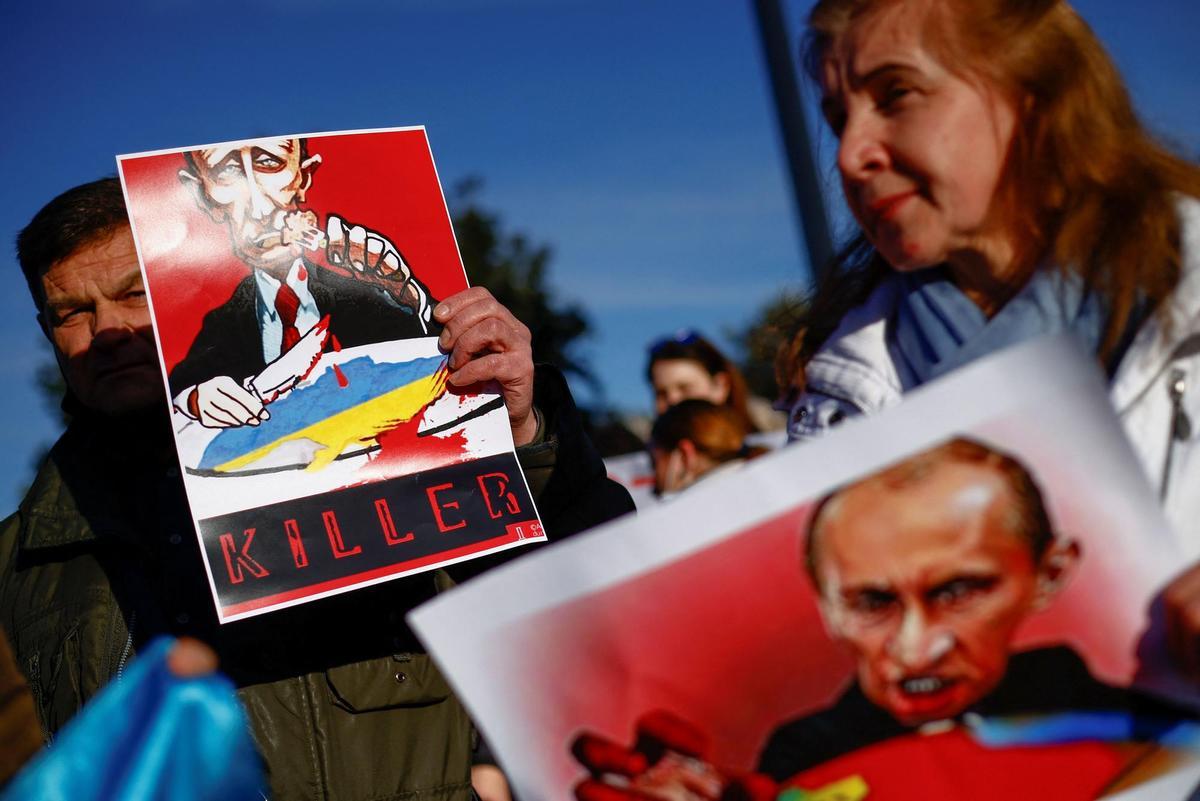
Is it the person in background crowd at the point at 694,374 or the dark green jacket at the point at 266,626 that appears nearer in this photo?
the dark green jacket at the point at 266,626

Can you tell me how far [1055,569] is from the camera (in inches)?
39.4

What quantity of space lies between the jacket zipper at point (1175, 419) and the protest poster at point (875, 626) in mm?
95

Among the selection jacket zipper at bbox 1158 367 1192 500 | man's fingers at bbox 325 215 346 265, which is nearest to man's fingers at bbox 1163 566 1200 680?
jacket zipper at bbox 1158 367 1192 500

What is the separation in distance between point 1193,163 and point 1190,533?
17.8 inches

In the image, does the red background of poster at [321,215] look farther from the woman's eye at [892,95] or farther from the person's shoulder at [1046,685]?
the person's shoulder at [1046,685]

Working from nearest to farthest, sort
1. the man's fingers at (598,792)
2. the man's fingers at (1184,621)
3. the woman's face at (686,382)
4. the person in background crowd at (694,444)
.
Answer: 1. the man's fingers at (1184,621)
2. the man's fingers at (598,792)
3. the person in background crowd at (694,444)
4. the woman's face at (686,382)

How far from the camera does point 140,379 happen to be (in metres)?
1.95

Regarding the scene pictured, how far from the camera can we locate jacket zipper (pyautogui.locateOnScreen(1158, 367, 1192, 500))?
1.06m

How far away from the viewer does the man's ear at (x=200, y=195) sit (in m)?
1.70

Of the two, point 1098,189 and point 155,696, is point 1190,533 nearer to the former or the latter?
point 1098,189

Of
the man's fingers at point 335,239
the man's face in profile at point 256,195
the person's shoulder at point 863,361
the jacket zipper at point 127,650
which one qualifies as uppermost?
the man's face in profile at point 256,195

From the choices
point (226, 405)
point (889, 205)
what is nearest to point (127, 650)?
point (226, 405)

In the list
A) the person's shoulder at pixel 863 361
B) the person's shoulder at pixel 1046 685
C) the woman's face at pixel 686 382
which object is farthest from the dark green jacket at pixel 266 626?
the woman's face at pixel 686 382

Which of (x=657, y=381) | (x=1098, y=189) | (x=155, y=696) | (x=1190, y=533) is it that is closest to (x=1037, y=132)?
(x=1098, y=189)
